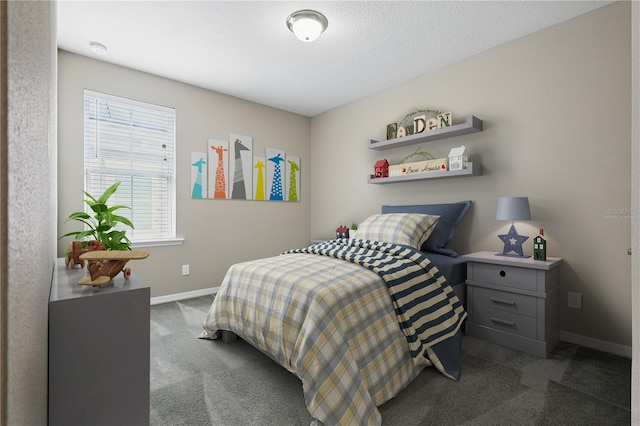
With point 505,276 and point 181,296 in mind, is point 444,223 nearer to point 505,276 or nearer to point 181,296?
point 505,276

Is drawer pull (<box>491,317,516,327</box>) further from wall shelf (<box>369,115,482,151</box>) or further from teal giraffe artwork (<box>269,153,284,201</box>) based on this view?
teal giraffe artwork (<box>269,153,284,201</box>)

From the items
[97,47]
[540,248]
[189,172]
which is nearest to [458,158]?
[540,248]

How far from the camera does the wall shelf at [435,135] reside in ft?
9.43

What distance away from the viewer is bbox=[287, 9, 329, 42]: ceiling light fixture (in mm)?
2363

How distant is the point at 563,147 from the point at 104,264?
3.15 metres

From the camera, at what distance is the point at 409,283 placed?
2.00 m

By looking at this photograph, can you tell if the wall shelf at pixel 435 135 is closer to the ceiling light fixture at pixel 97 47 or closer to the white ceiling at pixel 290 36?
the white ceiling at pixel 290 36

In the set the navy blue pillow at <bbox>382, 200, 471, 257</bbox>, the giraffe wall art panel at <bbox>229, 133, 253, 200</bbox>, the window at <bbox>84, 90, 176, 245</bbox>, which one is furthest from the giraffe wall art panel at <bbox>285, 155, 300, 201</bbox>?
the navy blue pillow at <bbox>382, 200, 471, 257</bbox>

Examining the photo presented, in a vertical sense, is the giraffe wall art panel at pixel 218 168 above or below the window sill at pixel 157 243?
above

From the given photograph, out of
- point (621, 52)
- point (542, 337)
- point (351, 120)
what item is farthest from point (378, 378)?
point (351, 120)

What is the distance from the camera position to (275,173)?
4426 mm

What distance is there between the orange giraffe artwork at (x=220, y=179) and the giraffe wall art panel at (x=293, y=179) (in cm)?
98

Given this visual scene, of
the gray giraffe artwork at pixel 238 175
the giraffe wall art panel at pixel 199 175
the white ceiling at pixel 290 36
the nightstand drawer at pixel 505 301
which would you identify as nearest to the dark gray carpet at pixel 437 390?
the nightstand drawer at pixel 505 301

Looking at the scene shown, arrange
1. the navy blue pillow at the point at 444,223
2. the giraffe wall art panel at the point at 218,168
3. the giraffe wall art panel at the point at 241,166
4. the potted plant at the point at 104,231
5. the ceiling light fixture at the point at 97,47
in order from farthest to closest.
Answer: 1. the giraffe wall art panel at the point at 241,166
2. the giraffe wall art panel at the point at 218,168
3. the navy blue pillow at the point at 444,223
4. the ceiling light fixture at the point at 97,47
5. the potted plant at the point at 104,231
